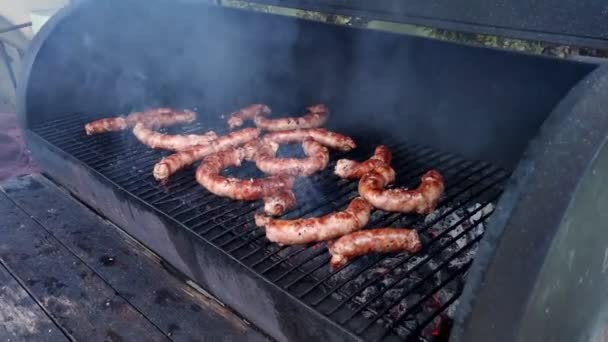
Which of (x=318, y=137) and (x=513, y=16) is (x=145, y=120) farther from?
(x=513, y=16)

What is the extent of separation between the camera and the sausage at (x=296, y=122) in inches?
156

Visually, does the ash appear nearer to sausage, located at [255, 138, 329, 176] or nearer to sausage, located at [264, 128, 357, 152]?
sausage, located at [255, 138, 329, 176]

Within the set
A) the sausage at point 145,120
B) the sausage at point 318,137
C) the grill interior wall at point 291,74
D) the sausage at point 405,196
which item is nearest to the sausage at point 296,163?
the sausage at point 318,137

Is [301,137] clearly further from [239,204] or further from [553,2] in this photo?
[553,2]

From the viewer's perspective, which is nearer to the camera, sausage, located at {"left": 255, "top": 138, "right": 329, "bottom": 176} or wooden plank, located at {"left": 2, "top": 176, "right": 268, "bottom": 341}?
wooden plank, located at {"left": 2, "top": 176, "right": 268, "bottom": 341}

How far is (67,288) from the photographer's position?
10.0 ft

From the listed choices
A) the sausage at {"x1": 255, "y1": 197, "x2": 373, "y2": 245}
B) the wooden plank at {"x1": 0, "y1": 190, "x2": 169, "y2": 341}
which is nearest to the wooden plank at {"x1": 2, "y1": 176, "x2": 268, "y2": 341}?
the wooden plank at {"x1": 0, "y1": 190, "x2": 169, "y2": 341}

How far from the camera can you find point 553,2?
2352 millimetres

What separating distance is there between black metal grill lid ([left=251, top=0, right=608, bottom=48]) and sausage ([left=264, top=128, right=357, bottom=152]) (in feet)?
2.92

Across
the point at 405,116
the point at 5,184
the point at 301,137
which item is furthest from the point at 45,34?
A: the point at 405,116

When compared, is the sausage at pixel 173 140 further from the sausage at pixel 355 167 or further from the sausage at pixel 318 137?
the sausage at pixel 355 167

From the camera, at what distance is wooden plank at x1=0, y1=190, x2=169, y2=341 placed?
8.90 feet

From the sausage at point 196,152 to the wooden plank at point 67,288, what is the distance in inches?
30.3

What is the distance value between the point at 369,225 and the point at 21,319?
2.01 metres
